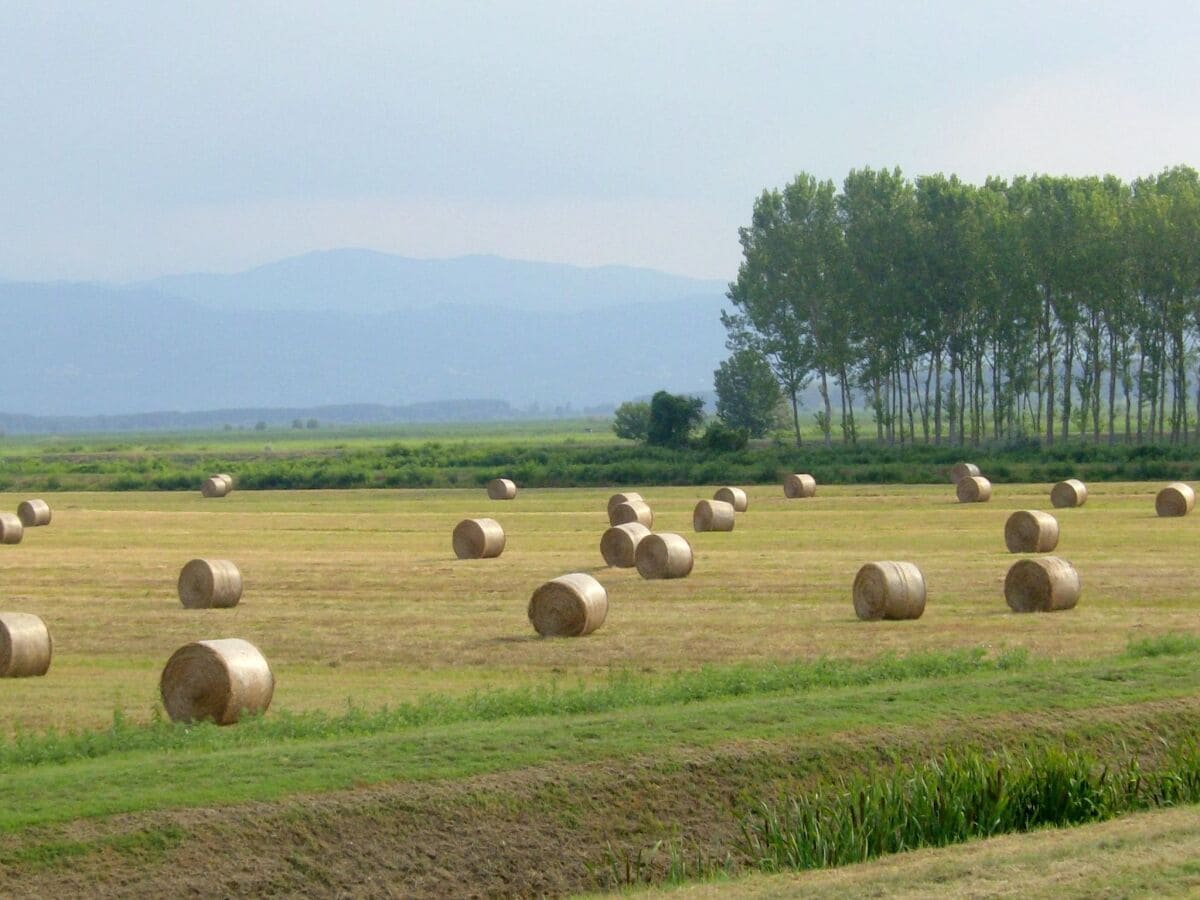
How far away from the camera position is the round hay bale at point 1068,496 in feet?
174

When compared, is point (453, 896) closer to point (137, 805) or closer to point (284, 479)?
point (137, 805)

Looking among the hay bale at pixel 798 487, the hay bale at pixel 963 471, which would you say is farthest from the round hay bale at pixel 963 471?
→ the hay bale at pixel 798 487

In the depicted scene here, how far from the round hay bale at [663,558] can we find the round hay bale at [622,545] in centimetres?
201

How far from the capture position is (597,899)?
46.0 ft

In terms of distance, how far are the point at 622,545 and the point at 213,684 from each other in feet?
63.8

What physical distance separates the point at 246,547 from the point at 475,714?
28.6 meters

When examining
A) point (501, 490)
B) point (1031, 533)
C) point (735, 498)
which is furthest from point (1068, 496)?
point (501, 490)

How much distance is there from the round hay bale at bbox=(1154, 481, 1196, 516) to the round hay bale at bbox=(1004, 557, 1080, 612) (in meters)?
21.3

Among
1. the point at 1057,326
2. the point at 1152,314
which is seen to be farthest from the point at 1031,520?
the point at 1057,326

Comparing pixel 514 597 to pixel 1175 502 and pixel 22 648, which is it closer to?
pixel 22 648

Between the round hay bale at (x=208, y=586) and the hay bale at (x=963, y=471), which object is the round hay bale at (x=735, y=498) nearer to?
the hay bale at (x=963, y=471)

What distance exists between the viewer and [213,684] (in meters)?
19.1

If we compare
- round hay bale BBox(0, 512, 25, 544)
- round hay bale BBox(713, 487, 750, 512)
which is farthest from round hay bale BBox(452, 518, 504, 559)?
round hay bale BBox(713, 487, 750, 512)

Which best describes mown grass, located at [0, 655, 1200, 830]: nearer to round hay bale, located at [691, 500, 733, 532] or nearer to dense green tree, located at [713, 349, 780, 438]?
round hay bale, located at [691, 500, 733, 532]
